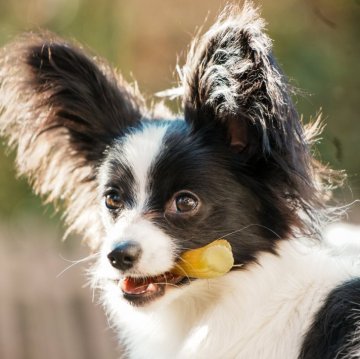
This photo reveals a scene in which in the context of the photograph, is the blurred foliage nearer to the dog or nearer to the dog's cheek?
the dog

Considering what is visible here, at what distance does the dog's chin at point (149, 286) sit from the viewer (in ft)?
11.0

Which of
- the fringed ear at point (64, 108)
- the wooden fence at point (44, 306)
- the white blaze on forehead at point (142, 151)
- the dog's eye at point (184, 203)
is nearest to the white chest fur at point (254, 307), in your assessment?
the dog's eye at point (184, 203)

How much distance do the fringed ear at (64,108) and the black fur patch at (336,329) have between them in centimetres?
125

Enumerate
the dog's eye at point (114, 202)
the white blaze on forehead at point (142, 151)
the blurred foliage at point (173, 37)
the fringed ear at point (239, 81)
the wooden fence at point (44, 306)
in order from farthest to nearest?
the wooden fence at point (44, 306) → the blurred foliage at point (173, 37) → the dog's eye at point (114, 202) → the white blaze on forehead at point (142, 151) → the fringed ear at point (239, 81)

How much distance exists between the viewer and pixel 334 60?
6.02m

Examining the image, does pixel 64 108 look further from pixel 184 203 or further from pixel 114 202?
pixel 184 203

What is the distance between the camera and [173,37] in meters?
7.17

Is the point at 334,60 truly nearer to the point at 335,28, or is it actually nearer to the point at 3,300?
the point at 335,28

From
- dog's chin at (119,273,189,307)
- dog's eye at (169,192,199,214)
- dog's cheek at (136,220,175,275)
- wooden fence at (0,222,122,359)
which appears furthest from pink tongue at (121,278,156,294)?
wooden fence at (0,222,122,359)

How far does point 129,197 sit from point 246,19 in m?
0.86

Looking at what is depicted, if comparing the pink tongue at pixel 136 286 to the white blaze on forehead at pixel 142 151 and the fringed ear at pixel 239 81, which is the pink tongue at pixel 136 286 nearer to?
the white blaze on forehead at pixel 142 151

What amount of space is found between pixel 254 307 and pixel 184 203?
20.4 inches

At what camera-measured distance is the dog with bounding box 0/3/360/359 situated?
10.7 feet

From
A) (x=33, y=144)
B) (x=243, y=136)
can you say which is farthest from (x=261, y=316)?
(x=33, y=144)
